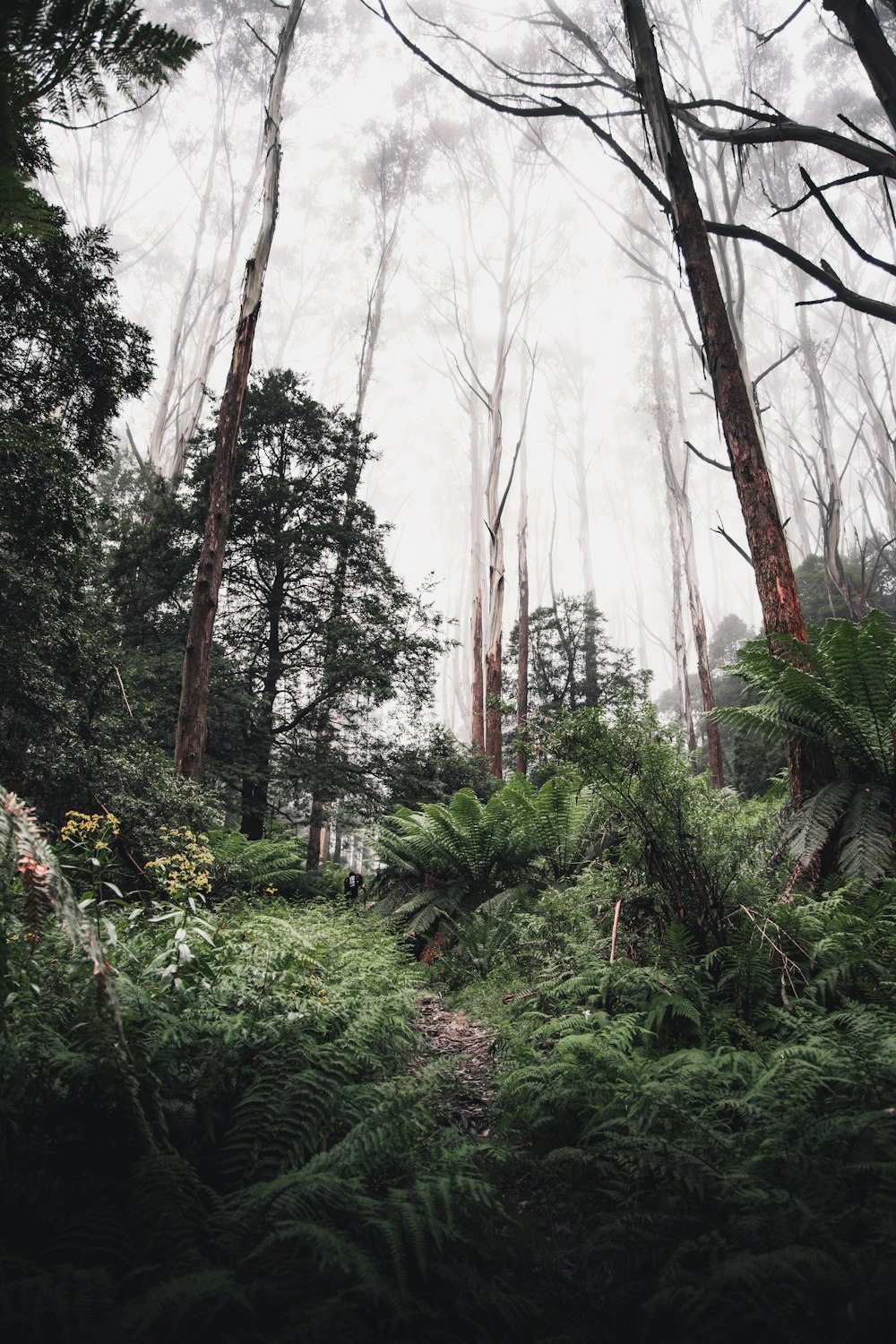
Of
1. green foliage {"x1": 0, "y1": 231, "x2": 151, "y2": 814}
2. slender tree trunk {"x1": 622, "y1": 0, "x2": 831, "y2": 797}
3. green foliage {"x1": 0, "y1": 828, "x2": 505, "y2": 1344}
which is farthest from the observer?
green foliage {"x1": 0, "y1": 231, "x2": 151, "y2": 814}

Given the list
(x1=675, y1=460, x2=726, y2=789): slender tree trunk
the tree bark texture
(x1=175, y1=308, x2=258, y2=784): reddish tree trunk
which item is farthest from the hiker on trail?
the tree bark texture

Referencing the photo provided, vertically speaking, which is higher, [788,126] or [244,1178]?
[788,126]

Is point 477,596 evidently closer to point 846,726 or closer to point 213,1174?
point 846,726

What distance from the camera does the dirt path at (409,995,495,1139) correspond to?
90.7 inches

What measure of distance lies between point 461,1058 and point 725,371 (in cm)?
484

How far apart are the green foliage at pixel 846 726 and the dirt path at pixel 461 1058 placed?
2069mm

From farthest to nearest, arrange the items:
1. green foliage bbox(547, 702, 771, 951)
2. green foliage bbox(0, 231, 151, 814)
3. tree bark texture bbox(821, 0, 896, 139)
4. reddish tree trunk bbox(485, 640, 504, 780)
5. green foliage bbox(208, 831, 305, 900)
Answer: reddish tree trunk bbox(485, 640, 504, 780) < green foliage bbox(208, 831, 305, 900) < green foliage bbox(0, 231, 151, 814) < tree bark texture bbox(821, 0, 896, 139) < green foliage bbox(547, 702, 771, 951)

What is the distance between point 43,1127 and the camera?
143 cm

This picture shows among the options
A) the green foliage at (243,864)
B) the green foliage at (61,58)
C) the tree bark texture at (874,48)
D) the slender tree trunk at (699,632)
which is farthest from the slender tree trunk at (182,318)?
the green foliage at (61,58)

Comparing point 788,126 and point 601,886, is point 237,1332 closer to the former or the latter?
point 601,886

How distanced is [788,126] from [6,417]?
562cm

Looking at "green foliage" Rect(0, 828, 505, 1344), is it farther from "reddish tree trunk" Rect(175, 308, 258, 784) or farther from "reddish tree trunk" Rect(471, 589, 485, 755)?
"reddish tree trunk" Rect(471, 589, 485, 755)

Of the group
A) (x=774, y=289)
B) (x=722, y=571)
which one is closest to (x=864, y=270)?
(x=774, y=289)

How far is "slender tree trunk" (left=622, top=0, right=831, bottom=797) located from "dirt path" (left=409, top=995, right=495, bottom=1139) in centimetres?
281
